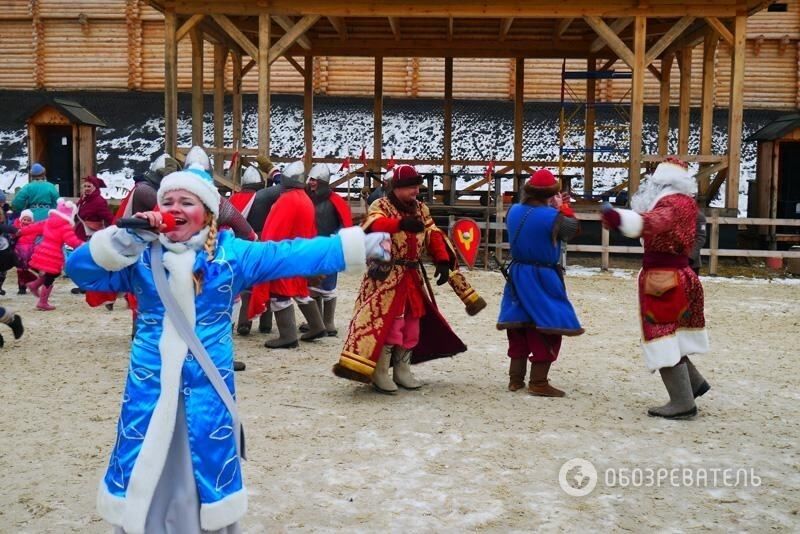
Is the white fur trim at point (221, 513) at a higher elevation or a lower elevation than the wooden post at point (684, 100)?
lower

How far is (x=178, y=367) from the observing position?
10.1 ft

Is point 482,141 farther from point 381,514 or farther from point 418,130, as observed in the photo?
point 381,514

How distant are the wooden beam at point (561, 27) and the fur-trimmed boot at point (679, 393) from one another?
10927mm

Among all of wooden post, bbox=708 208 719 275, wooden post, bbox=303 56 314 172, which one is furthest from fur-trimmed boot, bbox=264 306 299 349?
wooden post, bbox=303 56 314 172

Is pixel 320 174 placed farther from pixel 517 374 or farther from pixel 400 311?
pixel 517 374

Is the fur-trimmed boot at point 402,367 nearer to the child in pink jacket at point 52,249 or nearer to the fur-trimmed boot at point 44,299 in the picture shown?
the child in pink jacket at point 52,249

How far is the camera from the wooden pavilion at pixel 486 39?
14.2 m

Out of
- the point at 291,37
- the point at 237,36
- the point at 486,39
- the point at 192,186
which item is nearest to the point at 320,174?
the point at 192,186

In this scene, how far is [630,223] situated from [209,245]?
3.03m

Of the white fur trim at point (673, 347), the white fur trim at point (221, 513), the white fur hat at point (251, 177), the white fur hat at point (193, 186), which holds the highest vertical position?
the white fur hat at point (251, 177)

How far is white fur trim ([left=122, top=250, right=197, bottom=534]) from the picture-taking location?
301 centimetres

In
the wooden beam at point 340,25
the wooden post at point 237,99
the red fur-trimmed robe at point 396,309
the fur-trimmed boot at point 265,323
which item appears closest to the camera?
the red fur-trimmed robe at point 396,309

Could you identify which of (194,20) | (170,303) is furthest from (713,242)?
(170,303)

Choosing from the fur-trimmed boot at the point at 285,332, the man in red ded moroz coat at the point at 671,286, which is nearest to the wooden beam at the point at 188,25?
the fur-trimmed boot at the point at 285,332
